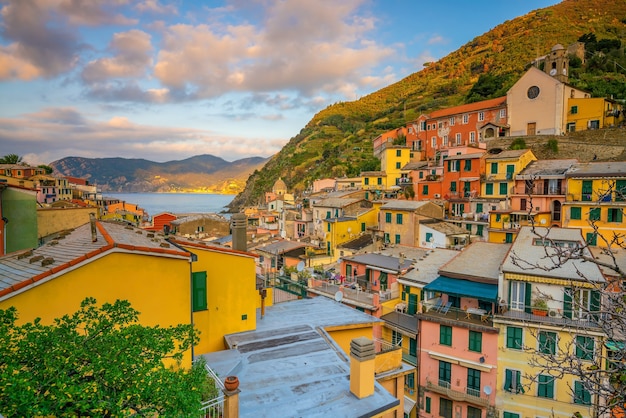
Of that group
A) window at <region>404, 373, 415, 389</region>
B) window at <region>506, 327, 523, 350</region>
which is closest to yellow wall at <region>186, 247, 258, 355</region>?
window at <region>404, 373, 415, 389</region>

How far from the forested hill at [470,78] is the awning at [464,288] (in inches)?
1894

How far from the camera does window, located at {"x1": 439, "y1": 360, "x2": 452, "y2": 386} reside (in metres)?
19.1

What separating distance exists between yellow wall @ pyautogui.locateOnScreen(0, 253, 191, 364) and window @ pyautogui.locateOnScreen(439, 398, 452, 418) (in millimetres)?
16551

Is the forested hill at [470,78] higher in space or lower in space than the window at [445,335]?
higher

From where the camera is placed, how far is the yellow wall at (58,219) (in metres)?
18.7

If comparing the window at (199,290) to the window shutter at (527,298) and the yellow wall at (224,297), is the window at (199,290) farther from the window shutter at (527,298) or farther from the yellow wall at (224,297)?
the window shutter at (527,298)

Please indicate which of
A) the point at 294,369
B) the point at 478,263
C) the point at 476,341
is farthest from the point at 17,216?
the point at 478,263

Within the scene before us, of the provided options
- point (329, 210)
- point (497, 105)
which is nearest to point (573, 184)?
point (329, 210)

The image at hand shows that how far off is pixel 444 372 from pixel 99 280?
1842cm

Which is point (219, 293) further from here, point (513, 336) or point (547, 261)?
point (547, 261)

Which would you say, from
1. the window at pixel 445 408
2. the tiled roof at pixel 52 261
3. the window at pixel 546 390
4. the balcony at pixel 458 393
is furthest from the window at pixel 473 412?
the tiled roof at pixel 52 261

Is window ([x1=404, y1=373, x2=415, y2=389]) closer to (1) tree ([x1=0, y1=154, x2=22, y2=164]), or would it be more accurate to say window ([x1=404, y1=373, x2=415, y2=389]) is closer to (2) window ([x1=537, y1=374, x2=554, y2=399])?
(2) window ([x1=537, y1=374, x2=554, y2=399])

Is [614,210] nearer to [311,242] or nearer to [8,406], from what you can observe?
[311,242]

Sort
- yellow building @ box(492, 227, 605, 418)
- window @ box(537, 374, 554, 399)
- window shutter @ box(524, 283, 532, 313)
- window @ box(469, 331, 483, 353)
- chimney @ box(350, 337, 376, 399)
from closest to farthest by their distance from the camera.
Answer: chimney @ box(350, 337, 376, 399)
yellow building @ box(492, 227, 605, 418)
window @ box(537, 374, 554, 399)
window shutter @ box(524, 283, 532, 313)
window @ box(469, 331, 483, 353)
